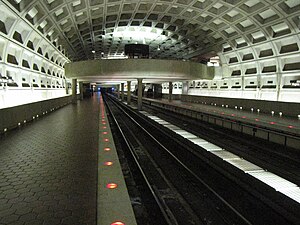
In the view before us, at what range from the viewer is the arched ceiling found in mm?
19531

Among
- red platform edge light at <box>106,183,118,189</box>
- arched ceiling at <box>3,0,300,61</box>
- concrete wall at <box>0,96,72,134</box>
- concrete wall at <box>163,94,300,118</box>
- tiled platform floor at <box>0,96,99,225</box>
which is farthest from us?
arched ceiling at <box>3,0,300,61</box>

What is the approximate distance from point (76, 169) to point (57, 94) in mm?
31145

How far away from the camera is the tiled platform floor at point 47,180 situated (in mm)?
3340

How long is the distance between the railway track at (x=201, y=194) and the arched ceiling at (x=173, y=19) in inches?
540

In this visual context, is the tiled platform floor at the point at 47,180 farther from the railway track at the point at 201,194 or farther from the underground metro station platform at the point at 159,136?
the railway track at the point at 201,194

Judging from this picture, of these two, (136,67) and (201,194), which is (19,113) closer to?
(201,194)

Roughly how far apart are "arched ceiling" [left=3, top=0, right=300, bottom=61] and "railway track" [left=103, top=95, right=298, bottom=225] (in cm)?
1371

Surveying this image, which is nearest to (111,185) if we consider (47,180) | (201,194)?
(47,180)

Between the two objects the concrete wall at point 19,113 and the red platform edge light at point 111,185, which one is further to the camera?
the concrete wall at point 19,113

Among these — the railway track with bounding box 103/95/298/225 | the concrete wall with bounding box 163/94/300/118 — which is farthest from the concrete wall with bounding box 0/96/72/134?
the concrete wall with bounding box 163/94/300/118

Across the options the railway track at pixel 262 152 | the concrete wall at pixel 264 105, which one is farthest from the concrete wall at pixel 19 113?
the concrete wall at pixel 264 105

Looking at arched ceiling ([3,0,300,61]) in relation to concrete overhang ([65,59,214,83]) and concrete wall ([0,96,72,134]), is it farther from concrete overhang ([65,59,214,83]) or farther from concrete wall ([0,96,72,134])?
concrete wall ([0,96,72,134])

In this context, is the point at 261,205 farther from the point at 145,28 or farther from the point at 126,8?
the point at 145,28

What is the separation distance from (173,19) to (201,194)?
91.1ft
